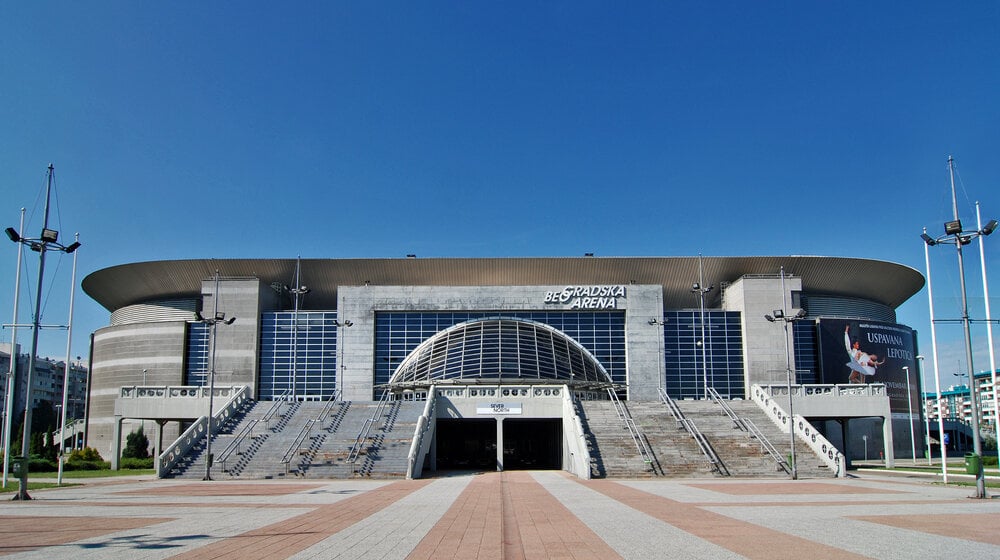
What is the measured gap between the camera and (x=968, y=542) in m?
14.9

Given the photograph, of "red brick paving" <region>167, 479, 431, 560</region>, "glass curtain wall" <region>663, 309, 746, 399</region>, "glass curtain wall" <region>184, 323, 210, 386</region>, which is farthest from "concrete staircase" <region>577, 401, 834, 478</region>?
"glass curtain wall" <region>184, 323, 210, 386</region>

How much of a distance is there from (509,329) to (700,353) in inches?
694

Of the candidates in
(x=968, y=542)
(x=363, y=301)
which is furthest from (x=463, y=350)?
(x=968, y=542)

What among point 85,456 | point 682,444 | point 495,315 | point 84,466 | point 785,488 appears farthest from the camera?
point 495,315

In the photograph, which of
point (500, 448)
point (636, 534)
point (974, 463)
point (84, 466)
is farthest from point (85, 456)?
point (974, 463)

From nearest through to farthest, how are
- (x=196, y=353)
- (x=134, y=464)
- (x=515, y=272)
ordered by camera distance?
(x=134, y=464) < (x=196, y=353) < (x=515, y=272)

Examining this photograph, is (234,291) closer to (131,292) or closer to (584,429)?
(131,292)

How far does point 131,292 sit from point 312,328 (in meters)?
22.4

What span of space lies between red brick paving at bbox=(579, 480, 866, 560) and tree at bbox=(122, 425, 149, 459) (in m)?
52.6

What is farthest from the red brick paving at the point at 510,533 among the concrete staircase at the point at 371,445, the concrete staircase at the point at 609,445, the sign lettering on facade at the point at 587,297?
the sign lettering on facade at the point at 587,297

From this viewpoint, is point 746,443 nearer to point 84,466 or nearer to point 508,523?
point 508,523

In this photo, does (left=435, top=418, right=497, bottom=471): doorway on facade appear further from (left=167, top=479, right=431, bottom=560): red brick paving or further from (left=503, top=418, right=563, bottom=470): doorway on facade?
(left=167, top=479, right=431, bottom=560): red brick paving

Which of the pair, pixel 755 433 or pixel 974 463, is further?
pixel 755 433

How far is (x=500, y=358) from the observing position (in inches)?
2411
